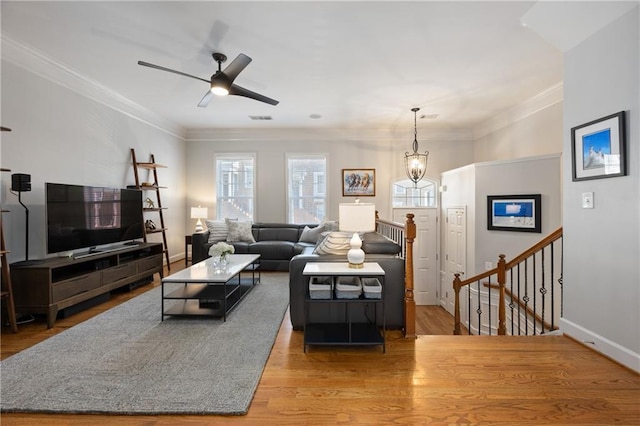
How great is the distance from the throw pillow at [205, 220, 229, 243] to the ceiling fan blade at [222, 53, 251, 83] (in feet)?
11.3

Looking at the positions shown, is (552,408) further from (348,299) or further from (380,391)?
(348,299)

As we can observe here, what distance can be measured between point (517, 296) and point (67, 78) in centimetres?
653

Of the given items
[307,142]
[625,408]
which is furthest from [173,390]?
[307,142]

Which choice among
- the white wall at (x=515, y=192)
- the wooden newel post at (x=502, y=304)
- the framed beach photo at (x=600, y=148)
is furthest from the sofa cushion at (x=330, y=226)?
the framed beach photo at (x=600, y=148)

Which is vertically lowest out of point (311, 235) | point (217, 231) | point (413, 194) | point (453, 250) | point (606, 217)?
point (453, 250)

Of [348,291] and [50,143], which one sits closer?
[348,291]

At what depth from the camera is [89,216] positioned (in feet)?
12.1

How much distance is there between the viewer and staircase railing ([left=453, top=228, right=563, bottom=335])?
130 inches

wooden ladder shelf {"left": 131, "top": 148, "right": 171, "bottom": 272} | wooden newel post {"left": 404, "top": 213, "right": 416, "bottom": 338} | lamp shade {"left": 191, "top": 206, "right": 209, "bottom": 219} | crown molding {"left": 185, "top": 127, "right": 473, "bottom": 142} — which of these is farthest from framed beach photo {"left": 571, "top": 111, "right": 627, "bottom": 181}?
lamp shade {"left": 191, "top": 206, "right": 209, "bottom": 219}

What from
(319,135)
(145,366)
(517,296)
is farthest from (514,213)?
(145,366)

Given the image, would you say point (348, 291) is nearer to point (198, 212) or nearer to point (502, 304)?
point (502, 304)

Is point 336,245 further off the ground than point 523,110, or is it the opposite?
point 523,110

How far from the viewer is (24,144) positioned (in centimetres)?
320

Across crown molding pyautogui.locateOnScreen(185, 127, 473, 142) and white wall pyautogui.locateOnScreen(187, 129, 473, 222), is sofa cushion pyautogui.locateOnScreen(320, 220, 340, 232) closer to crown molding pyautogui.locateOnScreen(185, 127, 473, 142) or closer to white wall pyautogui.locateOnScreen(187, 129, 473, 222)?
white wall pyautogui.locateOnScreen(187, 129, 473, 222)
